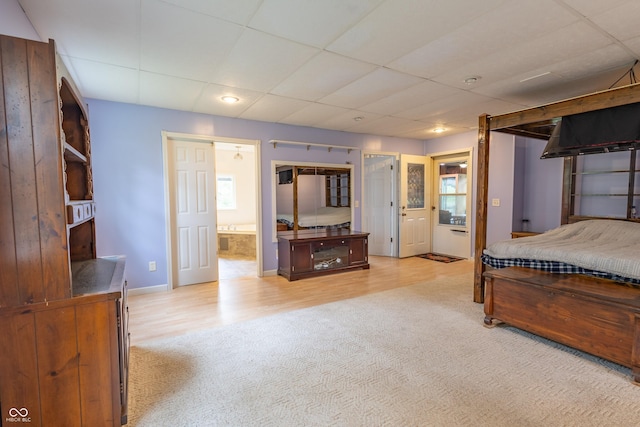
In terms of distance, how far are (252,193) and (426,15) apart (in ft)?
21.9

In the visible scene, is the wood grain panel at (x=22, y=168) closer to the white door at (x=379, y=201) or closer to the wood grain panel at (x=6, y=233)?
the wood grain panel at (x=6, y=233)

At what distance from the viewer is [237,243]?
6516mm

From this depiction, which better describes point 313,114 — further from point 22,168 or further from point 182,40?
point 22,168

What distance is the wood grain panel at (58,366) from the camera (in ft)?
4.68

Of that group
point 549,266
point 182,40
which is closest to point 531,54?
point 549,266

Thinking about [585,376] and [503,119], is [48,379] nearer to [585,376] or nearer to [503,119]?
[585,376]

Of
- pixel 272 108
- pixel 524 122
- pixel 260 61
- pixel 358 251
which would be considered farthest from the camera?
pixel 358 251

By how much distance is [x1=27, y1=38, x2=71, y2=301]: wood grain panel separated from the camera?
1353 mm

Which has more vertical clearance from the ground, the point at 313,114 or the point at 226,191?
the point at 313,114

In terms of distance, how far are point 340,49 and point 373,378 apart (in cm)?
244

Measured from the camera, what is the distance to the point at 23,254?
1.37 metres

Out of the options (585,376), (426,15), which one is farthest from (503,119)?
(585,376)

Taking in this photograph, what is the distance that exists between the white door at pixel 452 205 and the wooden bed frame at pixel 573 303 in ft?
9.25

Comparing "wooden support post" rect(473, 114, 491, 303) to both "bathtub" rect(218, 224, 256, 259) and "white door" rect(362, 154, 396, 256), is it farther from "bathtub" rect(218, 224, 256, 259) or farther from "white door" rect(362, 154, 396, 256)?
"bathtub" rect(218, 224, 256, 259)
